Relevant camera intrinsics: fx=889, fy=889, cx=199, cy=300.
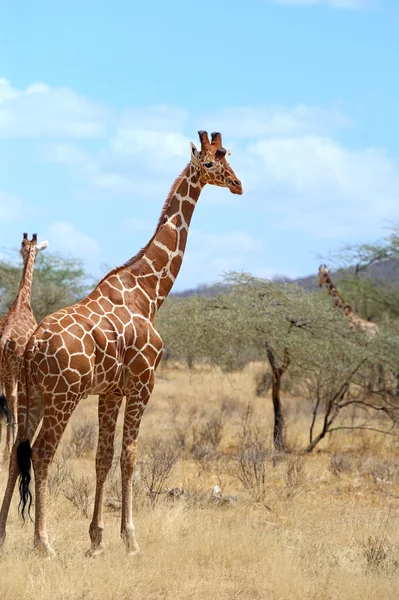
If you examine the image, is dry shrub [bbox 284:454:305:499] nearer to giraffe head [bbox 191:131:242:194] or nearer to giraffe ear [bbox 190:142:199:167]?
giraffe head [bbox 191:131:242:194]

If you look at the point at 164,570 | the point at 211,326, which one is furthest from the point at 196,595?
the point at 211,326

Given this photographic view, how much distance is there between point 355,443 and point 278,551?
930 cm

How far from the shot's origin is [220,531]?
24.5ft

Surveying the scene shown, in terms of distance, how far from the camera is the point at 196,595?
19.8 feet

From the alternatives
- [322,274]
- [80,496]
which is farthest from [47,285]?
[80,496]

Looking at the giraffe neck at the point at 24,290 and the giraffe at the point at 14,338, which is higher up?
the giraffe neck at the point at 24,290

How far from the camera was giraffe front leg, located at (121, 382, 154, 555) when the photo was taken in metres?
6.91

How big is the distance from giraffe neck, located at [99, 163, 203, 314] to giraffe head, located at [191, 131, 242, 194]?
0.12 metres

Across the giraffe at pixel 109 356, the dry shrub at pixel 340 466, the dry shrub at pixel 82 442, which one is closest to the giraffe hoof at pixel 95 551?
the giraffe at pixel 109 356

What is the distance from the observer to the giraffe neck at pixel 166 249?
7.37 m

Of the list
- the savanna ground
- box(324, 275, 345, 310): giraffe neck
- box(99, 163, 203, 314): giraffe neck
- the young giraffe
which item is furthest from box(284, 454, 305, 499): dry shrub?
box(324, 275, 345, 310): giraffe neck

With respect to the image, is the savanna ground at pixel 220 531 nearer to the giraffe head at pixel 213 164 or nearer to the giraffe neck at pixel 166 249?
the giraffe neck at pixel 166 249

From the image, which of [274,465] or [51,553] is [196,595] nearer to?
[51,553]

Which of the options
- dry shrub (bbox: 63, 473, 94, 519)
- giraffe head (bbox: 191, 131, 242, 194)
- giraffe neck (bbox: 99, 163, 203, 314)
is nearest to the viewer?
giraffe neck (bbox: 99, 163, 203, 314)
